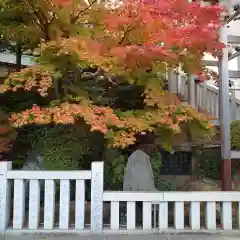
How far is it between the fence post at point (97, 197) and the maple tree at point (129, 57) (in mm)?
677

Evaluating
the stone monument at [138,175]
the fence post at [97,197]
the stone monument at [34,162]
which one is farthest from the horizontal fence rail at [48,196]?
the stone monument at [34,162]

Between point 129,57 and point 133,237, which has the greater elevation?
point 129,57

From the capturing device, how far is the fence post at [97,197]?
22.2ft

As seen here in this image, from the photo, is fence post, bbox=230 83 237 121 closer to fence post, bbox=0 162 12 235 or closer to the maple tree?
the maple tree

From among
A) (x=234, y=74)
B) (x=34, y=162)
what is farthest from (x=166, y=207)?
(x=234, y=74)

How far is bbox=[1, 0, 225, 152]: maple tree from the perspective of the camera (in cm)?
654

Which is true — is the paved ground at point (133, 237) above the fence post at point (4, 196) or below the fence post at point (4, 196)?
below

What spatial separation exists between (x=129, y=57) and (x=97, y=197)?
2.73m

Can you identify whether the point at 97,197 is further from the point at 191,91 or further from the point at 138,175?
the point at 191,91

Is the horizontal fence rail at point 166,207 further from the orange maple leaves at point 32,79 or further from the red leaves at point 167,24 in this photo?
the red leaves at point 167,24

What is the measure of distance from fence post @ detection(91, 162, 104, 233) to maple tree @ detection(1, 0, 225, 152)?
0.68 meters

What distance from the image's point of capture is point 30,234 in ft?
22.2

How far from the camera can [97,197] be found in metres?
6.77

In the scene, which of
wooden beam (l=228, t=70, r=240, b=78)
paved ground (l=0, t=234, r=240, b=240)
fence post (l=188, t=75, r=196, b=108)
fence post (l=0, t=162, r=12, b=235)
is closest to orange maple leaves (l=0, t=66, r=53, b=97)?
fence post (l=0, t=162, r=12, b=235)
